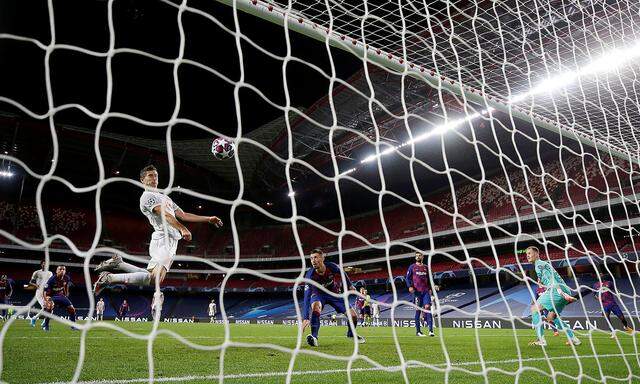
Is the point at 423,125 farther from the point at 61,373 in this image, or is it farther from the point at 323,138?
the point at 61,373

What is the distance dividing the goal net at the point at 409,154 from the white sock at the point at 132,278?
468mm

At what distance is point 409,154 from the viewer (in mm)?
21562

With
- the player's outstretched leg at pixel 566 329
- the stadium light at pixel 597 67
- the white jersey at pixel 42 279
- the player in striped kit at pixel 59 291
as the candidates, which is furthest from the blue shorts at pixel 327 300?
the player in striped kit at pixel 59 291

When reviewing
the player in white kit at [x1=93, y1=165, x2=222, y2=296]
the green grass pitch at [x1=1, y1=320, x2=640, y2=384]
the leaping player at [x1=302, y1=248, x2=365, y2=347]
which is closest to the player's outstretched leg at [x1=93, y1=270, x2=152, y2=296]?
the player in white kit at [x1=93, y1=165, x2=222, y2=296]

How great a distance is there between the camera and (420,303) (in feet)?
33.5

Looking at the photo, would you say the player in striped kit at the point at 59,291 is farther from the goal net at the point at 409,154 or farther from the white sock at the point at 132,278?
the white sock at the point at 132,278

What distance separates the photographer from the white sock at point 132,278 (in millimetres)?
4542

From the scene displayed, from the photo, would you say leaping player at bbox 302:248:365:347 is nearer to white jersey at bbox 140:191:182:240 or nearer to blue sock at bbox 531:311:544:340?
white jersey at bbox 140:191:182:240

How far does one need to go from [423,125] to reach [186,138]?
1458cm

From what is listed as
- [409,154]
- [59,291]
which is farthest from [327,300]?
[409,154]

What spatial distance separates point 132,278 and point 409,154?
1829cm

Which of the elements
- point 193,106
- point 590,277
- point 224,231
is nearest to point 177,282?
point 224,231

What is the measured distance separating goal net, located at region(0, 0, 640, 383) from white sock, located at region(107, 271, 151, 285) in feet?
1.53

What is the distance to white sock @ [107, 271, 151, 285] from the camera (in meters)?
4.54
